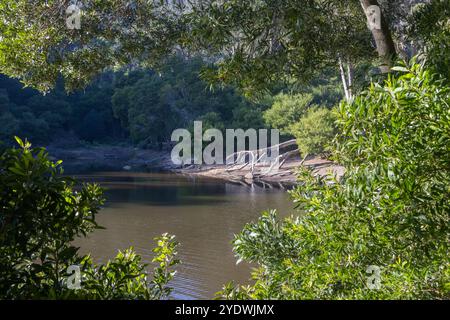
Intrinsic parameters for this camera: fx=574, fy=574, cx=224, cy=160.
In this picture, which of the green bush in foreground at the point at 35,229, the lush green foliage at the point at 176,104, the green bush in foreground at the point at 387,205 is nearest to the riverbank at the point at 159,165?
the lush green foliage at the point at 176,104

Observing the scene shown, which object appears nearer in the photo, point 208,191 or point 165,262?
point 165,262

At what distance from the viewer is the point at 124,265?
3211 mm

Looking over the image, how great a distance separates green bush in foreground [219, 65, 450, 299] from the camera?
9.57 feet

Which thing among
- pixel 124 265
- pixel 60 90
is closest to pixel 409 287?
pixel 124 265

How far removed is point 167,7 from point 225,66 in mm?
3084

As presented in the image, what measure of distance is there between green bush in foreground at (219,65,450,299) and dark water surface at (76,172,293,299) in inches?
436

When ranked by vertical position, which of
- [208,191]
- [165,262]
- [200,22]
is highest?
[200,22]

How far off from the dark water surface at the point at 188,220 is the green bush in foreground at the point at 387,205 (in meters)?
11.1

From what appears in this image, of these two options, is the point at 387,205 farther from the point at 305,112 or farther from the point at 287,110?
the point at 287,110

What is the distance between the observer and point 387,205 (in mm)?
3074

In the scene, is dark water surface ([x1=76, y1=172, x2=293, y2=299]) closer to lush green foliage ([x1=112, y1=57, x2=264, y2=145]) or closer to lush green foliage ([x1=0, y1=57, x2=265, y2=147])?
lush green foliage ([x1=112, y1=57, x2=264, y2=145])

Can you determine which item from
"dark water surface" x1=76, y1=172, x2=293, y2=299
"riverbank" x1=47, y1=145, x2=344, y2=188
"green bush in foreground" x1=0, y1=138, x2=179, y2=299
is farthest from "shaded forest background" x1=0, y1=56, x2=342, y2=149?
"green bush in foreground" x1=0, y1=138, x2=179, y2=299
